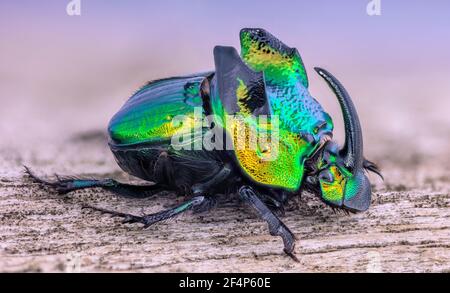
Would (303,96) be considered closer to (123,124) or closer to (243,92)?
(243,92)

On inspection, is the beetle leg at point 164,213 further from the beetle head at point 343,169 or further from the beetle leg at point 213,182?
the beetle head at point 343,169

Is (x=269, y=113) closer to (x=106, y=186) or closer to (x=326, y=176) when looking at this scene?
(x=326, y=176)

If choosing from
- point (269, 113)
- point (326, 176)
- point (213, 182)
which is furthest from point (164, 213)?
point (326, 176)

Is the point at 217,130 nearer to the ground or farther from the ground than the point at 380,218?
farther from the ground

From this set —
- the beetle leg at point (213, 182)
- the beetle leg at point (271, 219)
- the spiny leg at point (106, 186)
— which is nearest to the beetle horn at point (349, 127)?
the beetle leg at point (271, 219)
